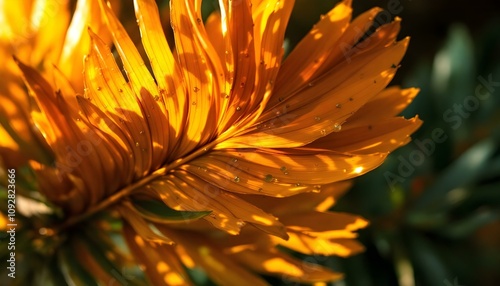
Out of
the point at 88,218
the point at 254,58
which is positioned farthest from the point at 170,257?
the point at 254,58

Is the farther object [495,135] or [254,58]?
[495,135]

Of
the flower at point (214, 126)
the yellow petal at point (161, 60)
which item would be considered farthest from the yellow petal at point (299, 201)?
the yellow petal at point (161, 60)

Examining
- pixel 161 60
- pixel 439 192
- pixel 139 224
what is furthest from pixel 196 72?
pixel 439 192

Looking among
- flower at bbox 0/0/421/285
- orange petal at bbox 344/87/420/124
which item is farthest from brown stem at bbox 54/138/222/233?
orange petal at bbox 344/87/420/124

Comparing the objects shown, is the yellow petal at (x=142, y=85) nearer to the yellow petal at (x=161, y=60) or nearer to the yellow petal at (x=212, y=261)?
the yellow petal at (x=161, y=60)

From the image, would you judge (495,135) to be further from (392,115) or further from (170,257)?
(170,257)

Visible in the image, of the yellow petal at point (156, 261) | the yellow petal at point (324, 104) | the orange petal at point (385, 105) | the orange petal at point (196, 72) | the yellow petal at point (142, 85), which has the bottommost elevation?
the yellow petal at point (156, 261)

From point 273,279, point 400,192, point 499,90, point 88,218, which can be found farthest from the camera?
point 499,90
